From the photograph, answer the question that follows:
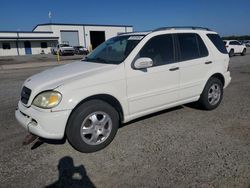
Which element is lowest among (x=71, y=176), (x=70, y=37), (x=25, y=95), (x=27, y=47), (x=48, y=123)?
(x=71, y=176)

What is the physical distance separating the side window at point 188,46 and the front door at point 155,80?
25cm

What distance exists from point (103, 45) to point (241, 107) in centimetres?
359

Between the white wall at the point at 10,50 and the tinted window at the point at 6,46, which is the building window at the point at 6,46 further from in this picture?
the white wall at the point at 10,50

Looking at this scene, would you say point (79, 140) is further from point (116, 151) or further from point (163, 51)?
point (163, 51)

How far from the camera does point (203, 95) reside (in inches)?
212

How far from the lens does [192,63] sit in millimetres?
5016

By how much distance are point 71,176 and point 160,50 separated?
8.86 ft

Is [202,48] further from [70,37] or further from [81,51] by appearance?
[70,37]

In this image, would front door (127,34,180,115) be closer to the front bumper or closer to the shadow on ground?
the front bumper

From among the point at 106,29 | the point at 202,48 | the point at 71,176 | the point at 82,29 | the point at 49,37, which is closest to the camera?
the point at 71,176

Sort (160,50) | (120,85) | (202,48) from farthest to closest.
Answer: (202,48)
(160,50)
(120,85)

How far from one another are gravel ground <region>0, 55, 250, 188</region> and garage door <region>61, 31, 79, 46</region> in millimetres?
53274

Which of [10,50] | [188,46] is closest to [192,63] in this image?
[188,46]

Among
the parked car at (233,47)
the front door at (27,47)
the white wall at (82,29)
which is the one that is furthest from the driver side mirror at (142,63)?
the white wall at (82,29)
